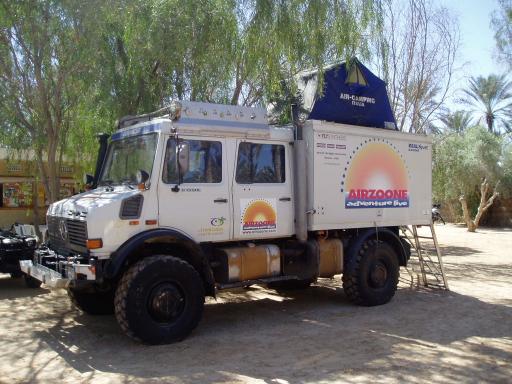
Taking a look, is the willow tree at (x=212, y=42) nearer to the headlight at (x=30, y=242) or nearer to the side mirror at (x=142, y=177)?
the headlight at (x=30, y=242)

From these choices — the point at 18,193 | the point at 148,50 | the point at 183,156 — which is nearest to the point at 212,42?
the point at 148,50

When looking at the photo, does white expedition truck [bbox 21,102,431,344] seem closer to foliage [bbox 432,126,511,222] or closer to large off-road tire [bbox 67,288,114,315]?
large off-road tire [bbox 67,288,114,315]

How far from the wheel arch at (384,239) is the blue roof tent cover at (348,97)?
1724mm

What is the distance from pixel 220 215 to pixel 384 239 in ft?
10.9

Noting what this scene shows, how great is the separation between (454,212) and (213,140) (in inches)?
1055

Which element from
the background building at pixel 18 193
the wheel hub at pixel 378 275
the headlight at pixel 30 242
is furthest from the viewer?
the background building at pixel 18 193

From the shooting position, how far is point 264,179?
763 cm

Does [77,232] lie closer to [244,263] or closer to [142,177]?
[142,177]

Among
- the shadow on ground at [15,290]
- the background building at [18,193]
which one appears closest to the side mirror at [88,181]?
the shadow on ground at [15,290]

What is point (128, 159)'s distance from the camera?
723 cm

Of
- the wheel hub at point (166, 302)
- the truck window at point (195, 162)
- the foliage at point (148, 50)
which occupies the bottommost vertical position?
the wheel hub at point (166, 302)

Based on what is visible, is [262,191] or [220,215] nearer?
[220,215]

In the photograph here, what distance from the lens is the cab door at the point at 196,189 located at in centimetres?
665

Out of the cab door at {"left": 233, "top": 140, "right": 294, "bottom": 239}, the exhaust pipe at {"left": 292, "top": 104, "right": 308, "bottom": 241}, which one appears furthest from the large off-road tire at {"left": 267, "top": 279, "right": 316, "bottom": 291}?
the cab door at {"left": 233, "top": 140, "right": 294, "bottom": 239}
